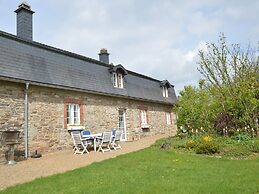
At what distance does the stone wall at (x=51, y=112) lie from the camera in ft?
32.8

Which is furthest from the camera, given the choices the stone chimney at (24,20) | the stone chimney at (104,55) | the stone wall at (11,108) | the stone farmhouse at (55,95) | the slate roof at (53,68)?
the stone chimney at (104,55)

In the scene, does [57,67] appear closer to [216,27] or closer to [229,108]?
[229,108]

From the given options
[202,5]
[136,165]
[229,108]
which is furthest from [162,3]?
[229,108]

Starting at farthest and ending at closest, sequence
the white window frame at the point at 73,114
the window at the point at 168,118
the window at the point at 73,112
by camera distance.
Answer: the window at the point at 168,118, the white window frame at the point at 73,114, the window at the point at 73,112

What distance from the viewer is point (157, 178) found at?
239 inches

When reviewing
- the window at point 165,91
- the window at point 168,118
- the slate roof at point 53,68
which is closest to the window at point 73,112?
the slate roof at point 53,68

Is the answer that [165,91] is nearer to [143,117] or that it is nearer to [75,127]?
[143,117]

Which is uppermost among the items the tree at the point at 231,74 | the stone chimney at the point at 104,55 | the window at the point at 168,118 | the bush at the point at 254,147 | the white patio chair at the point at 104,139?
the stone chimney at the point at 104,55

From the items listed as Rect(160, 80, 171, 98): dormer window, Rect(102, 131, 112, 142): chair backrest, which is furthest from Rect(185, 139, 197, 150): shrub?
Rect(160, 80, 171, 98): dormer window

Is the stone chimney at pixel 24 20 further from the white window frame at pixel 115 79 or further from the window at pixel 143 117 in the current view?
the window at pixel 143 117

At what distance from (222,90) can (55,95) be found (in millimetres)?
9703

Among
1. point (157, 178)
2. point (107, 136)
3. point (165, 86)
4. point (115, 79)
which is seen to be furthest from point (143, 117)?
point (157, 178)

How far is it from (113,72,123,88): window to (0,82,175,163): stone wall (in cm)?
105

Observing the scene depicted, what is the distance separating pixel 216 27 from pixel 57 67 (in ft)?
34.7
